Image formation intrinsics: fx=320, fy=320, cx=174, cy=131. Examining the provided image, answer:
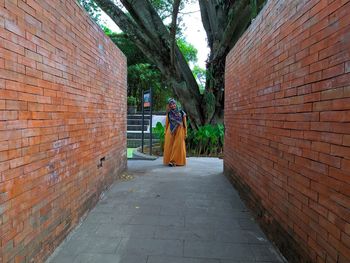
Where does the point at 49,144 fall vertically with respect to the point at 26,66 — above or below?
below

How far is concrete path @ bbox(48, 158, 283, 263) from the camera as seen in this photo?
10.4ft

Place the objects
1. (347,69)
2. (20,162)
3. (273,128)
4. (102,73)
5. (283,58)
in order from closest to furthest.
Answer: (347,69)
(20,162)
(283,58)
(273,128)
(102,73)

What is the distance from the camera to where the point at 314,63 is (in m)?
2.58

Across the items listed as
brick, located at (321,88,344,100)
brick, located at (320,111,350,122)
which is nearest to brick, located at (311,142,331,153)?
brick, located at (320,111,350,122)

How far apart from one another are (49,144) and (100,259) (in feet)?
3.96

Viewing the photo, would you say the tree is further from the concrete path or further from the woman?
the concrete path

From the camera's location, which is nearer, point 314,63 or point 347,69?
point 347,69

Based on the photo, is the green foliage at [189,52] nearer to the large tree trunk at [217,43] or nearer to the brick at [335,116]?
the large tree trunk at [217,43]

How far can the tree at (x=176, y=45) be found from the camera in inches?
387

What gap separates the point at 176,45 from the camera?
416 inches

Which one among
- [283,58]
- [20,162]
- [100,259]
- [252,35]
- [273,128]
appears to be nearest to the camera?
[20,162]

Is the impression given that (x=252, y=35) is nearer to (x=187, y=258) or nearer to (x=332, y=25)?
(x=332, y=25)

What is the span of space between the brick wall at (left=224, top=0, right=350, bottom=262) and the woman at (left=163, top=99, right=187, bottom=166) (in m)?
4.08

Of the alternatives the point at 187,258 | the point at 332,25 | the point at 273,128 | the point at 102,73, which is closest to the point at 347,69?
the point at 332,25
